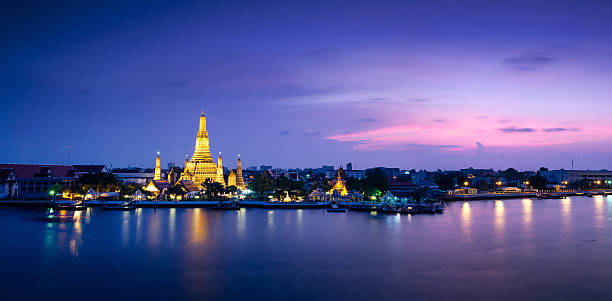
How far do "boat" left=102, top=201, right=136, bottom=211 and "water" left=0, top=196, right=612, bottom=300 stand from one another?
6.01 m

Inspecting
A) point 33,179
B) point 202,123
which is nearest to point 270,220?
point 202,123

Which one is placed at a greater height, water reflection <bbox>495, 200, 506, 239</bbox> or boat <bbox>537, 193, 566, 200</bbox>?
boat <bbox>537, 193, 566, 200</bbox>

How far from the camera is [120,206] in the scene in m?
42.2

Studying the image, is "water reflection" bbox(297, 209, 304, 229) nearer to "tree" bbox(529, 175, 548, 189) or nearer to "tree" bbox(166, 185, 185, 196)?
"tree" bbox(166, 185, 185, 196)

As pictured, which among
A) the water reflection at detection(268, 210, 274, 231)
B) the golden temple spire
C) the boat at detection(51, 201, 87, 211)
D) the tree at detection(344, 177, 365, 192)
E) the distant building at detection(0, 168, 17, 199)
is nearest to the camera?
the water reflection at detection(268, 210, 274, 231)

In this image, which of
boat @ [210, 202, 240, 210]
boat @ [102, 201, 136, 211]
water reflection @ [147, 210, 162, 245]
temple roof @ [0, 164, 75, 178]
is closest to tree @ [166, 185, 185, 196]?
boat @ [102, 201, 136, 211]

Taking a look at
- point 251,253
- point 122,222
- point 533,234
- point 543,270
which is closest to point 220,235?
point 251,253

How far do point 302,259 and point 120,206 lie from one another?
87.1 feet

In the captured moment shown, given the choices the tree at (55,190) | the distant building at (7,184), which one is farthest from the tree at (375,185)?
the distant building at (7,184)

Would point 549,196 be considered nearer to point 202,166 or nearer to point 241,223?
point 202,166

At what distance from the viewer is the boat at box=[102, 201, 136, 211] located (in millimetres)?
41531

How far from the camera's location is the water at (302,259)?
1641 centimetres

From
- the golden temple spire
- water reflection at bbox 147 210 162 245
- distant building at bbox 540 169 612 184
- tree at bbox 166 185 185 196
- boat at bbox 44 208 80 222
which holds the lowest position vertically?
water reflection at bbox 147 210 162 245

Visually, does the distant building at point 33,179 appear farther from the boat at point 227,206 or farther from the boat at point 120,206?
the boat at point 227,206
